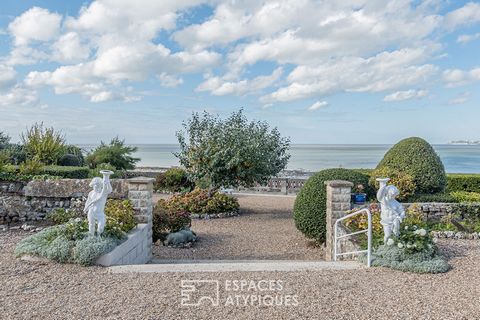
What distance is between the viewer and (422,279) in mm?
4648

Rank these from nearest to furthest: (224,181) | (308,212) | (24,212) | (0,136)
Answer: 1. (308,212)
2. (24,212)
3. (224,181)
4. (0,136)

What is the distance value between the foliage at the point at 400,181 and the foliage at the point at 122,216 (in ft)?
18.7

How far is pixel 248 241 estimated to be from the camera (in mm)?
8523

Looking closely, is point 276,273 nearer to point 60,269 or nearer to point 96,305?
point 96,305

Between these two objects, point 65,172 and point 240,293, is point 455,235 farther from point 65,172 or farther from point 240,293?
point 65,172

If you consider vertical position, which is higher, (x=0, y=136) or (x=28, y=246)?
(x=0, y=136)

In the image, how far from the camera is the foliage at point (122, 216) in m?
5.93

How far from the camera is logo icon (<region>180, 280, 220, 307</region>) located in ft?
12.7

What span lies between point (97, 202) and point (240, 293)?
2389mm

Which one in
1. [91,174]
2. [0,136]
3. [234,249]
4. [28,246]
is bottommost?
[234,249]

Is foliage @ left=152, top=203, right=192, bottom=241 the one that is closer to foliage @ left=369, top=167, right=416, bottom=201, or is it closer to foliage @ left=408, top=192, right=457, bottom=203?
foliage @ left=369, top=167, right=416, bottom=201

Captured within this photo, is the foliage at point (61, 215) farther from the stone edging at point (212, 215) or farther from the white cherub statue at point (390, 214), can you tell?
the white cherub statue at point (390, 214)

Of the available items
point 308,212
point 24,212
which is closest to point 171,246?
point 308,212

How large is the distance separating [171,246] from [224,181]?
13.6 ft
